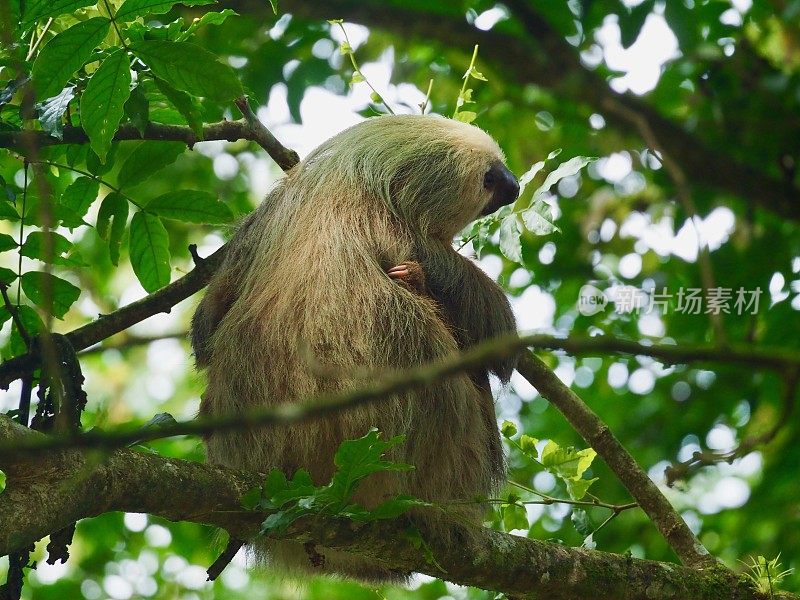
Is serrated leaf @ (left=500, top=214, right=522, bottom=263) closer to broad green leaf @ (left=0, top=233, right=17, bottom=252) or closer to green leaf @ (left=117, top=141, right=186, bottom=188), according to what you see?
green leaf @ (left=117, top=141, right=186, bottom=188)

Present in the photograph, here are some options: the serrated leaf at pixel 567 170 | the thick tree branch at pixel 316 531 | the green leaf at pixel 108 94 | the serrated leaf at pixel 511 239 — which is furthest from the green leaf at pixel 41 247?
the serrated leaf at pixel 567 170

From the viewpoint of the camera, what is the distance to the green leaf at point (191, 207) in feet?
15.0

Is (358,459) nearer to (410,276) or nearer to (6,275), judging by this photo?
(410,276)

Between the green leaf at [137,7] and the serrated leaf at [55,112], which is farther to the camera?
the serrated leaf at [55,112]

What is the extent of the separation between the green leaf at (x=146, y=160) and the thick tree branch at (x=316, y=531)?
6.17 ft

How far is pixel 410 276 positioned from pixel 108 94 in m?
1.72

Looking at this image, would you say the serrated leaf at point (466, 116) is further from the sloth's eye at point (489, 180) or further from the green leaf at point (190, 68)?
the green leaf at point (190, 68)

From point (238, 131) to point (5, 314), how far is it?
1581mm

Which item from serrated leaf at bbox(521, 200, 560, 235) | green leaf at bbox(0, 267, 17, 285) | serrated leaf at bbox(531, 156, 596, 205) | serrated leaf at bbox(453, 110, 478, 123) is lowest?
green leaf at bbox(0, 267, 17, 285)

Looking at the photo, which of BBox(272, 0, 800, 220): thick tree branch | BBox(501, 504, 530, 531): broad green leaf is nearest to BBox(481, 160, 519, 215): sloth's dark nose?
BBox(272, 0, 800, 220): thick tree branch

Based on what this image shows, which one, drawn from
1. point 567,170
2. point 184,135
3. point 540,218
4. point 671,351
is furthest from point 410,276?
point 671,351

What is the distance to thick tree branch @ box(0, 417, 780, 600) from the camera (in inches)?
107

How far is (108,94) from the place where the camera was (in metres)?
3.30

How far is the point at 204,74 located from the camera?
319 centimetres
